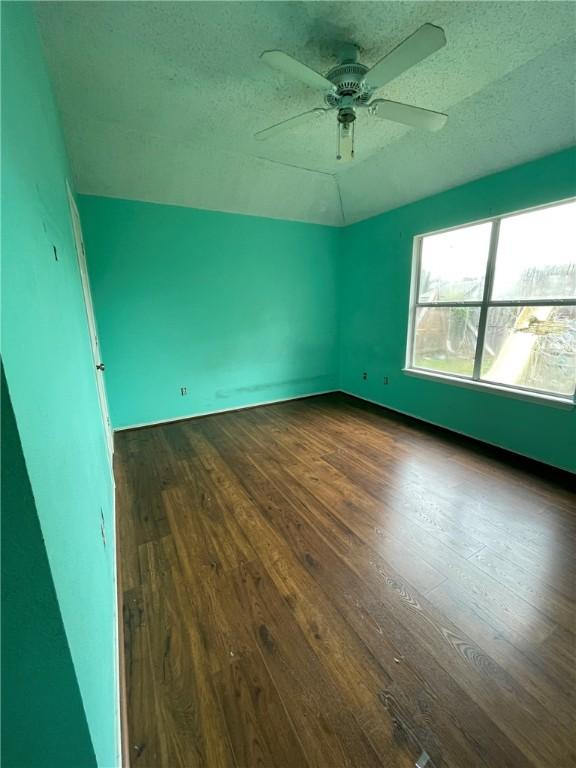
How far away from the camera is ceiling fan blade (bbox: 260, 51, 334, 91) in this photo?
1.27 m

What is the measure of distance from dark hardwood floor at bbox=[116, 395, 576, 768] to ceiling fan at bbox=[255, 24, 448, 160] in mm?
2402

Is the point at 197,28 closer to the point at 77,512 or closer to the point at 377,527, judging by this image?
the point at 77,512

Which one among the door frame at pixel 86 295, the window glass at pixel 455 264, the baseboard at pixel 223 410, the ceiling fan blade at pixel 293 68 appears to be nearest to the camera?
the ceiling fan blade at pixel 293 68

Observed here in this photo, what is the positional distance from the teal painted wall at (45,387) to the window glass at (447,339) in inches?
131

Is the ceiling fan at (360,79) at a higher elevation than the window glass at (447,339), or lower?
higher

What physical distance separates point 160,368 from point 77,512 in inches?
114

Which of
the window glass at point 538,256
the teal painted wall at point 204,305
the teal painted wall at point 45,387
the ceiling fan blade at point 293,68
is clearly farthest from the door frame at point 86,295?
the window glass at point 538,256

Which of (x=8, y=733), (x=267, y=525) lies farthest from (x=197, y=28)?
(x=267, y=525)

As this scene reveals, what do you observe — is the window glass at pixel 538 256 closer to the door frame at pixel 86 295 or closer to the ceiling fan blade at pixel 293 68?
the ceiling fan blade at pixel 293 68

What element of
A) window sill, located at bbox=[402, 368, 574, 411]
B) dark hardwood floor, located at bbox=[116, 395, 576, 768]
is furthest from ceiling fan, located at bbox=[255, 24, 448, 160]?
dark hardwood floor, located at bbox=[116, 395, 576, 768]

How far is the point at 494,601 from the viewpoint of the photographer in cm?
140

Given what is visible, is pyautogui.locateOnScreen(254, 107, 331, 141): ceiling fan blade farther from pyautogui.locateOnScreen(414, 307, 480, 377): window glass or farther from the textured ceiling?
pyautogui.locateOnScreen(414, 307, 480, 377): window glass

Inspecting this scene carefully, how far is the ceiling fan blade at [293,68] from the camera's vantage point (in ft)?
4.17

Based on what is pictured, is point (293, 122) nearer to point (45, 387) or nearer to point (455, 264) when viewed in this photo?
point (45, 387)
